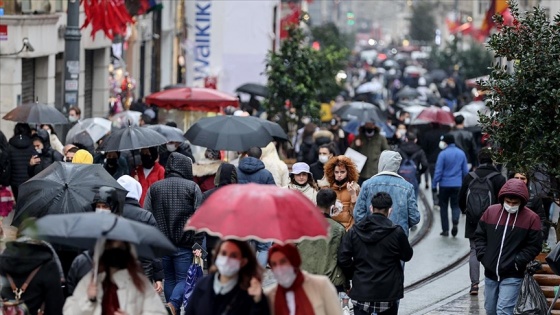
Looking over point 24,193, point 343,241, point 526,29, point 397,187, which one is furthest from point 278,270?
point 526,29

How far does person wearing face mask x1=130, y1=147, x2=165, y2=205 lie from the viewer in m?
16.3

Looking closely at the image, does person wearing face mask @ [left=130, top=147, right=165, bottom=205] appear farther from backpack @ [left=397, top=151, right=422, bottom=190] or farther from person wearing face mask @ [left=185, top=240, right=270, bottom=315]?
person wearing face mask @ [left=185, top=240, right=270, bottom=315]

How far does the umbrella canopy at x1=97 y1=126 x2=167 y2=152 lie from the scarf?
8.09m

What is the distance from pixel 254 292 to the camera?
8.38m

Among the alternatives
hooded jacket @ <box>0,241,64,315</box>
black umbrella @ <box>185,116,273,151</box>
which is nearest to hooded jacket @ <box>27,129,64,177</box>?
black umbrella @ <box>185,116,273,151</box>

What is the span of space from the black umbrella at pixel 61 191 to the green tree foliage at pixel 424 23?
123784mm

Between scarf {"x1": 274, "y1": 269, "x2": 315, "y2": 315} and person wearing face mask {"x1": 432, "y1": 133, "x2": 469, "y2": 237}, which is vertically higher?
scarf {"x1": 274, "y1": 269, "x2": 315, "y2": 315}

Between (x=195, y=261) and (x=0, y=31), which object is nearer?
(x=195, y=261)

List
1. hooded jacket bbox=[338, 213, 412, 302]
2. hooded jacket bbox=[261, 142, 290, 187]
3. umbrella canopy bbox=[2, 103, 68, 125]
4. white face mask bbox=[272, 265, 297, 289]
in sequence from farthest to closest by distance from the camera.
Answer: umbrella canopy bbox=[2, 103, 68, 125] → hooded jacket bbox=[261, 142, 290, 187] → hooded jacket bbox=[338, 213, 412, 302] → white face mask bbox=[272, 265, 297, 289]

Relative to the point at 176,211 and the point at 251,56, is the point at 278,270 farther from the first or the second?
the point at 251,56

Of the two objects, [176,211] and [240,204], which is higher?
[240,204]

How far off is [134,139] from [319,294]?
8.30 metres

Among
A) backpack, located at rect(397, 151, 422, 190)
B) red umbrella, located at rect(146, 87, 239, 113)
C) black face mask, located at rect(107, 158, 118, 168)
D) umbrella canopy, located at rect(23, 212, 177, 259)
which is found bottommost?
backpack, located at rect(397, 151, 422, 190)

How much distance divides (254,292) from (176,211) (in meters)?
5.21
